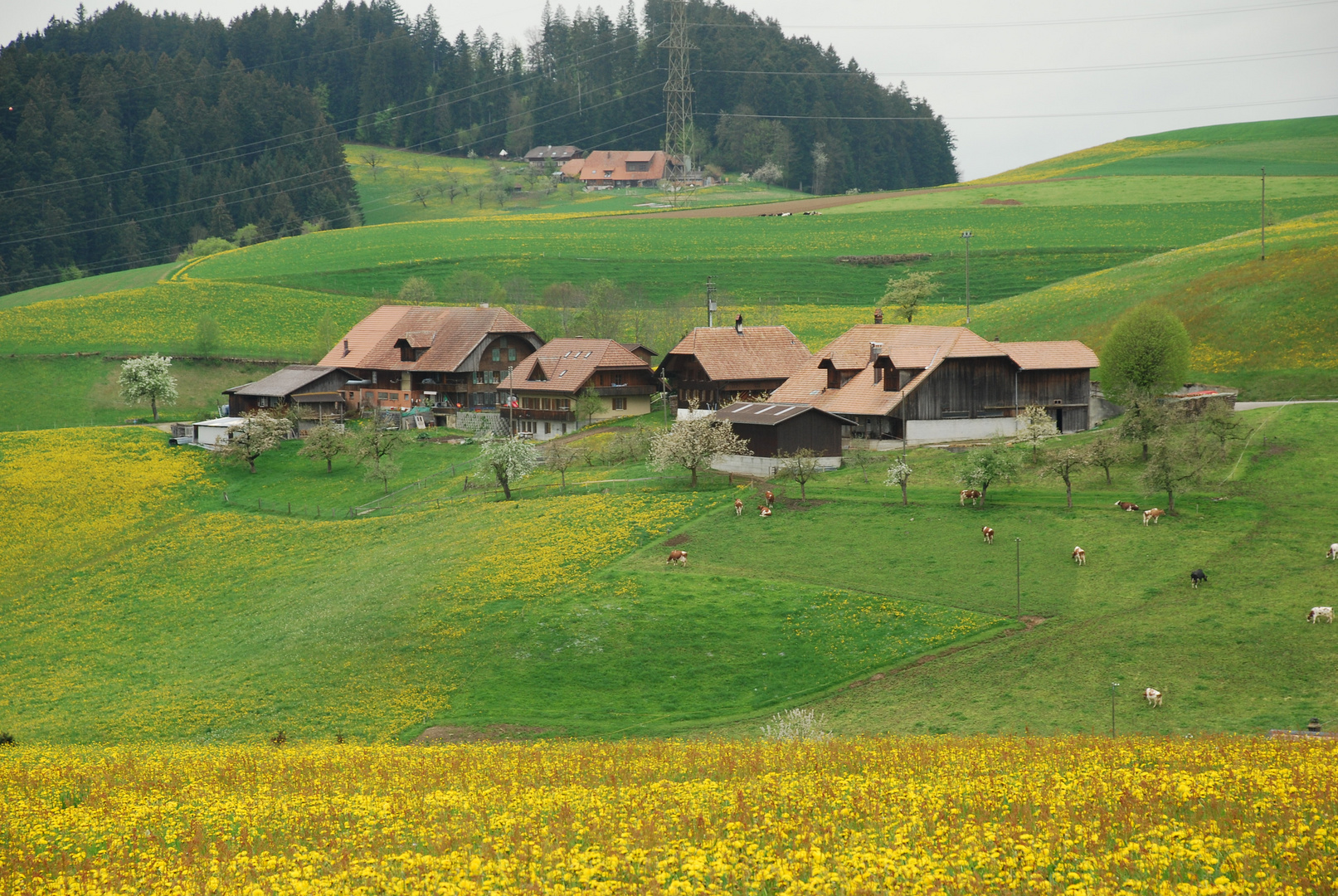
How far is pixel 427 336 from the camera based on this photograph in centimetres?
10388

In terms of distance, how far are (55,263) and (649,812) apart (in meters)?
191

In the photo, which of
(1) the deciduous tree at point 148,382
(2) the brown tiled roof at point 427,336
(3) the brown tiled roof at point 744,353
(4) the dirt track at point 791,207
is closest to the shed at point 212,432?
(1) the deciduous tree at point 148,382

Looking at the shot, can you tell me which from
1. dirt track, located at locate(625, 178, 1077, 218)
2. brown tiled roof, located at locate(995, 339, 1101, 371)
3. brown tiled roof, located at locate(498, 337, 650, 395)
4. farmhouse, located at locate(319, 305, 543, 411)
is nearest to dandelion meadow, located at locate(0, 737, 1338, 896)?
brown tiled roof, located at locate(995, 339, 1101, 371)

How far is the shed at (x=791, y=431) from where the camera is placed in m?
67.2

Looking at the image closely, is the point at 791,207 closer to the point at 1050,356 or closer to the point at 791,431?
the point at 1050,356

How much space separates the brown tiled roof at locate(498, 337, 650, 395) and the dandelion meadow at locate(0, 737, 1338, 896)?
70.0 metres

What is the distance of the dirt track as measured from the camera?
567 feet

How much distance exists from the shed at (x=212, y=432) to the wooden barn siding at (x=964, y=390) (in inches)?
2129

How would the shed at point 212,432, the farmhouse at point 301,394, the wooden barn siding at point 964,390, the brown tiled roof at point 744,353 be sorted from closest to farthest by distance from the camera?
1. the wooden barn siding at point 964,390
2. the shed at point 212,432
3. the brown tiled roof at point 744,353
4. the farmhouse at point 301,394

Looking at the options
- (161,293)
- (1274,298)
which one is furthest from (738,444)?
(161,293)

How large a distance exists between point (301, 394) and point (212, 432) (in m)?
9.46

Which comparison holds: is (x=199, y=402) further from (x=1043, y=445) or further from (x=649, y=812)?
(x=649, y=812)

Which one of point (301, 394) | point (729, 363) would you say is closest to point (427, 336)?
point (301, 394)

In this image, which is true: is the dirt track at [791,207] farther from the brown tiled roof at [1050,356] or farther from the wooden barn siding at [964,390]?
the wooden barn siding at [964,390]
